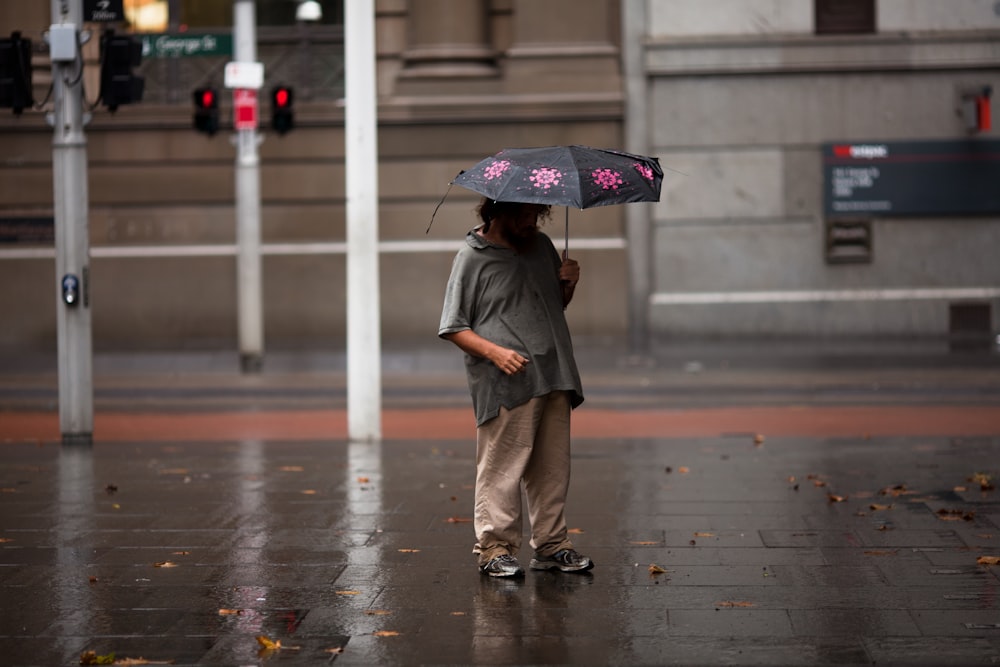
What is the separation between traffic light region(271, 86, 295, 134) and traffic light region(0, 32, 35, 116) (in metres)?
8.45

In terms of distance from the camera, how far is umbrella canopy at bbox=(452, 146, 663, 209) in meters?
6.74

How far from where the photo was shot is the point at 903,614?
20.6 ft

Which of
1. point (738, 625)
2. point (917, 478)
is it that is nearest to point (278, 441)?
point (917, 478)

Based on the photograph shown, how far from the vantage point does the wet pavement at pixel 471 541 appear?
5.96m

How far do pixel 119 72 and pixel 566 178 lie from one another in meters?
7.21

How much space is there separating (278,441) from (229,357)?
976cm

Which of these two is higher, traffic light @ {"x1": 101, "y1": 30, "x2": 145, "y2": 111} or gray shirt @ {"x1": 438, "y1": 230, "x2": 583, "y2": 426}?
traffic light @ {"x1": 101, "y1": 30, "x2": 145, "y2": 111}

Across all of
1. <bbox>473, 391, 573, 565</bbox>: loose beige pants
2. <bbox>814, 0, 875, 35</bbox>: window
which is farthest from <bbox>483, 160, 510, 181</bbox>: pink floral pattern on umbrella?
<bbox>814, 0, 875, 35</bbox>: window

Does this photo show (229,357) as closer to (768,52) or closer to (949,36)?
(768,52)

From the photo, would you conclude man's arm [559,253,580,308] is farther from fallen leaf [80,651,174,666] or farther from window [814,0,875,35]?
window [814,0,875,35]

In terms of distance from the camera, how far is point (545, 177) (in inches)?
270

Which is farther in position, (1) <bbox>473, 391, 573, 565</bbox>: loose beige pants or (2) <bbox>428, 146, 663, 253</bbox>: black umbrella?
(1) <bbox>473, 391, 573, 565</bbox>: loose beige pants

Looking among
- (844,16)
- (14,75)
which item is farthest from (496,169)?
(844,16)

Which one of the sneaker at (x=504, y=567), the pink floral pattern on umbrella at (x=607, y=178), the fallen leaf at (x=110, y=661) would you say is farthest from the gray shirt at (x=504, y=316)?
the fallen leaf at (x=110, y=661)
